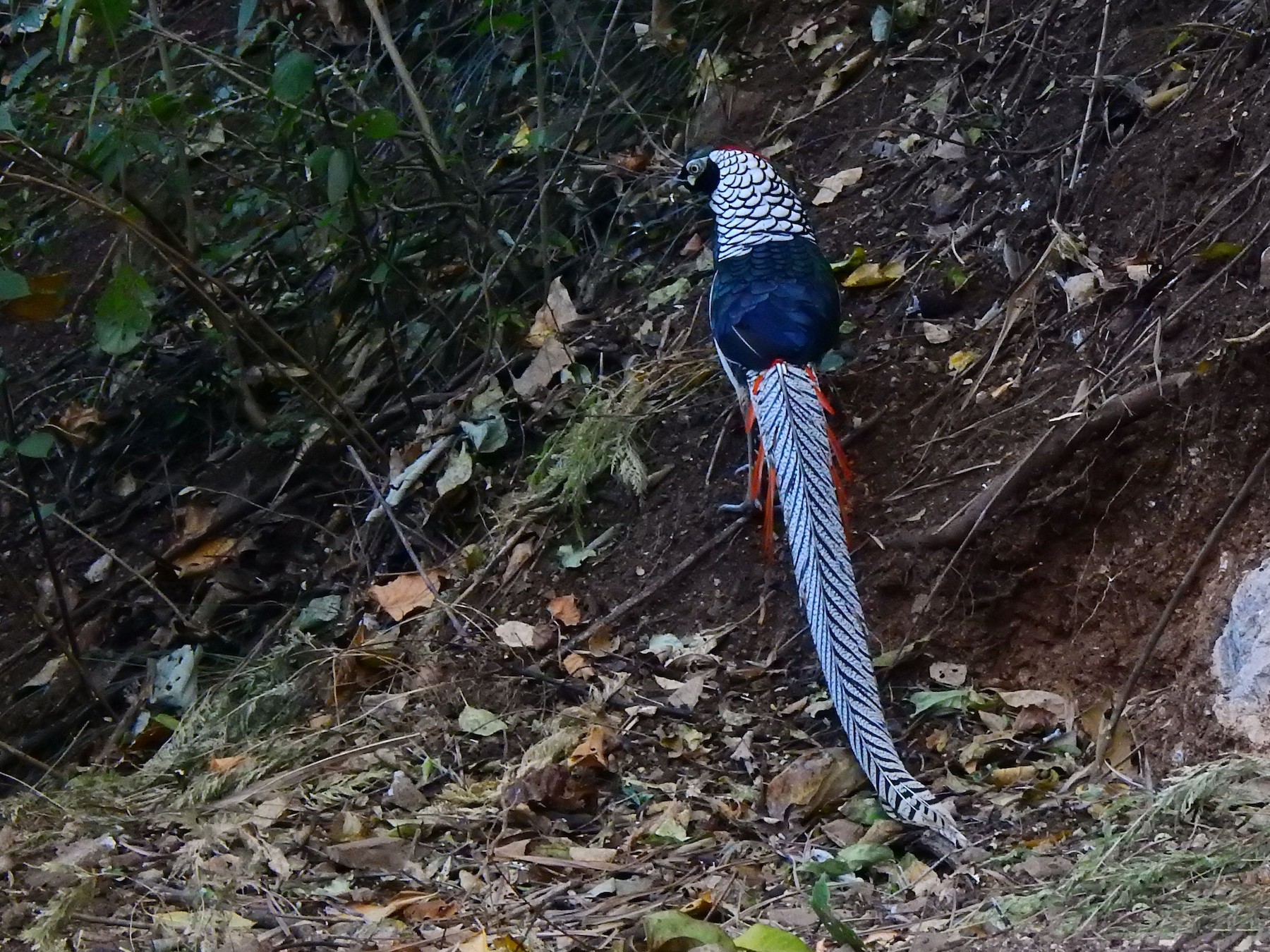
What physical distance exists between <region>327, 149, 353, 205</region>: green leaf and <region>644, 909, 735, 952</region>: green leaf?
2354 millimetres

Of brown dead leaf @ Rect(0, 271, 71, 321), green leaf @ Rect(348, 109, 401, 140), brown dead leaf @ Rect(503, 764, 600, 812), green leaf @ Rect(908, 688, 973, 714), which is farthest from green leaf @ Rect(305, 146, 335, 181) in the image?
green leaf @ Rect(908, 688, 973, 714)

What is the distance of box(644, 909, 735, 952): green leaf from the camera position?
7.48ft

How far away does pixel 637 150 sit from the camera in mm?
5438

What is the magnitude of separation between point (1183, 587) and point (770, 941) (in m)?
1.41

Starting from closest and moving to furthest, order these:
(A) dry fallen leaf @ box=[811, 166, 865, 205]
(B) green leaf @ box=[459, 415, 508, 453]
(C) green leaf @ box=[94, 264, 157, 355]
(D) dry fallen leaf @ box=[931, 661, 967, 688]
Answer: (D) dry fallen leaf @ box=[931, 661, 967, 688] → (C) green leaf @ box=[94, 264, 157, 355] → (B) green leaf @ box=[459, 415, 508, 453] → (A) dry fallen leaf @ box=[811, 166, 865, 205]

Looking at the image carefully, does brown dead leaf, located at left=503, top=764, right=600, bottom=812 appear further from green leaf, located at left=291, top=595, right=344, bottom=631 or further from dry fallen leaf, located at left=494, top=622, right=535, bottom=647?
green leaf, located at left=291, top=595, right=344, bottom=631

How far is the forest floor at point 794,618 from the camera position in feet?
8.36

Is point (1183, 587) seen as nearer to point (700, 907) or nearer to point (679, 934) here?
point (700, 907)

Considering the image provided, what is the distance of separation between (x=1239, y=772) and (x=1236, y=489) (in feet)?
2.93

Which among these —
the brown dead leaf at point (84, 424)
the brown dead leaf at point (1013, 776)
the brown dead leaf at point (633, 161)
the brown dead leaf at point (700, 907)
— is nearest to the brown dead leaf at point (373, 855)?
the brown dead leaf at point (700, 907)

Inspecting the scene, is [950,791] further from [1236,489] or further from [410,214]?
[410,214]

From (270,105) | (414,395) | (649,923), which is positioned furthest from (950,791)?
(270,105)

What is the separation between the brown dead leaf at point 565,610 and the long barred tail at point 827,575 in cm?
75

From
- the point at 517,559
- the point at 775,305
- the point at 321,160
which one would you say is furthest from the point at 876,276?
the point at 321,160
